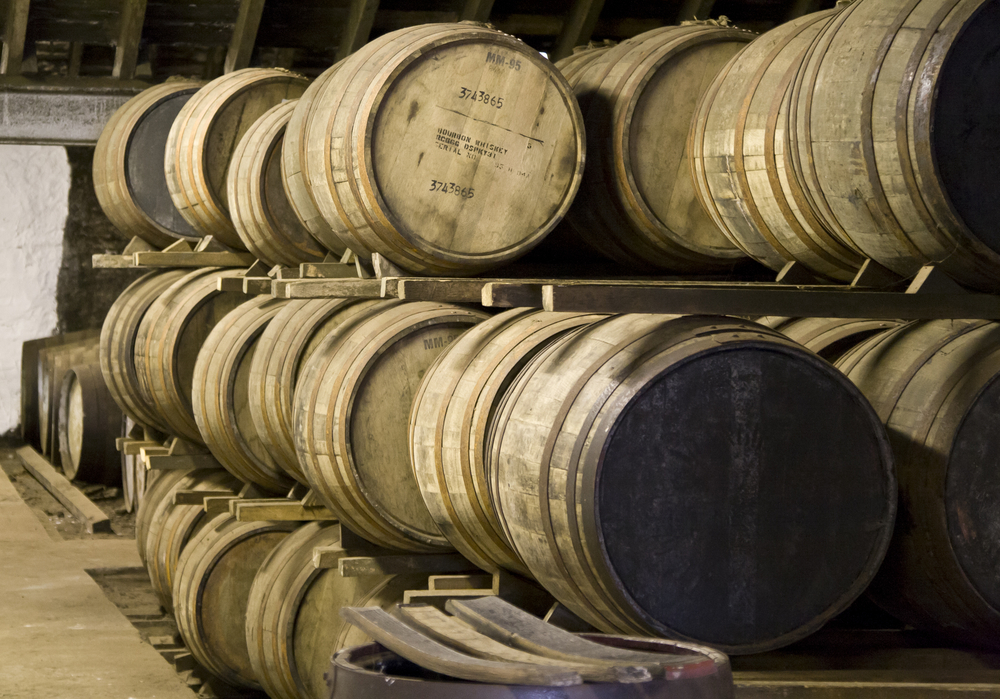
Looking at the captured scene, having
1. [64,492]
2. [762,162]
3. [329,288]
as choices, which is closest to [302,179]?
[329,288]

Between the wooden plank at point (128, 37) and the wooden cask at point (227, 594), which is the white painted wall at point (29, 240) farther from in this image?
the wooden cask at point (227, 594)

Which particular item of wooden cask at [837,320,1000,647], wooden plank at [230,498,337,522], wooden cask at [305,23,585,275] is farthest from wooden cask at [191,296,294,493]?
wooden cask at [837,320,1000,647]

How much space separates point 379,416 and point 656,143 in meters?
1.22

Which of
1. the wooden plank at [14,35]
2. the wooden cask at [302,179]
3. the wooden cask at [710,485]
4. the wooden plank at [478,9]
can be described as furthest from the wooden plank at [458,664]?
the wooden plank at [14,35]

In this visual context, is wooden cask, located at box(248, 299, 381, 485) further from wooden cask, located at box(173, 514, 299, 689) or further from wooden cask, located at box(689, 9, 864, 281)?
wooden cask, located at box(689, 9, 864, 281)

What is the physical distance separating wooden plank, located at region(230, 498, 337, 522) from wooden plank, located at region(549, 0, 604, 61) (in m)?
4.36

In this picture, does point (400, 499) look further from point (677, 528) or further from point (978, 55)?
point (978, 55)

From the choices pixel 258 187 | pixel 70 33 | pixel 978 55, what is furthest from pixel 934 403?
pixel 70 33

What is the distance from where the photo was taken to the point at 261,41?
8852mm

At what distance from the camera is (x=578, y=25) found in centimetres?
839

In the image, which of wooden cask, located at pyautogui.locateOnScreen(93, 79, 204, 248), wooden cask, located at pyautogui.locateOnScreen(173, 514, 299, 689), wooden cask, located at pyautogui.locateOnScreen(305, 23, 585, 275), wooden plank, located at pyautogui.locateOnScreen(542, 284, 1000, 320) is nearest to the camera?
wooden plank, located at pyautogui.locateOnScreen(542, 284, 1000, 320)

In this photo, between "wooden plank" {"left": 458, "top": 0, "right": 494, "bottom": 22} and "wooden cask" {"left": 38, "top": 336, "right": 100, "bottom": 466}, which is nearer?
"wooden plank" {"left": 458, "top": 0, "right": 494, "bottom": 22}

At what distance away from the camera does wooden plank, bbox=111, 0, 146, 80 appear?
828 centimetres

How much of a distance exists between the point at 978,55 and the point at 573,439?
1.16 metres
